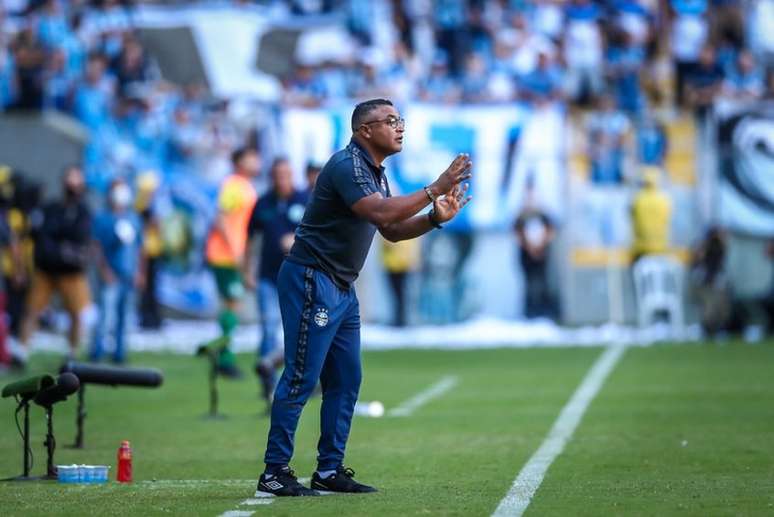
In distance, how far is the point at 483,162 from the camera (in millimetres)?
26766

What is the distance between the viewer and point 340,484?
891 cm

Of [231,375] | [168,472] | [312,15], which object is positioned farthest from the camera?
[312,15]

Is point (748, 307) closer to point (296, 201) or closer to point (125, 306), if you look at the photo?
point (125, 306)

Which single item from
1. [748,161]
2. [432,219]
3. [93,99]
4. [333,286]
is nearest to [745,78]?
[748,161]

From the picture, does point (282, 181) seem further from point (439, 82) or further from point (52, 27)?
point (52, 27)

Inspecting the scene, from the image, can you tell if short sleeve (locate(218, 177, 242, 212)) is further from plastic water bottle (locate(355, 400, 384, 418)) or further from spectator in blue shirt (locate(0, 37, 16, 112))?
spectator in blue shirt (locate(0, 37, 16, 112))

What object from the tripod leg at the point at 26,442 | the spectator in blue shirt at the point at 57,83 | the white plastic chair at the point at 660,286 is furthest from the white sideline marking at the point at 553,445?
the spectator in blue shirt at the point at 57,83

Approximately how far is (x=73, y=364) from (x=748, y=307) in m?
16.7

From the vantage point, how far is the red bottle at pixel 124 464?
9.58 meters

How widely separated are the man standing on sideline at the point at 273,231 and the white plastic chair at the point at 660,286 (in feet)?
35.8

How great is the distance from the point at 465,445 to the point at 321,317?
3.06 m

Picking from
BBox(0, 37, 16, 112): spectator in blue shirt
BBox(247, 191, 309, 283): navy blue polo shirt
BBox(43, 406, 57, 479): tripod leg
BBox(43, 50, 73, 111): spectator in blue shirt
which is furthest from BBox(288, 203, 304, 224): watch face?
BBox(0, 37, 16, 112): spectator in blue shirt

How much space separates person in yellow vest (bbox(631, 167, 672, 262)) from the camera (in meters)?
25.7

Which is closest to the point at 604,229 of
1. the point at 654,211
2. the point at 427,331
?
the point at 654,211
